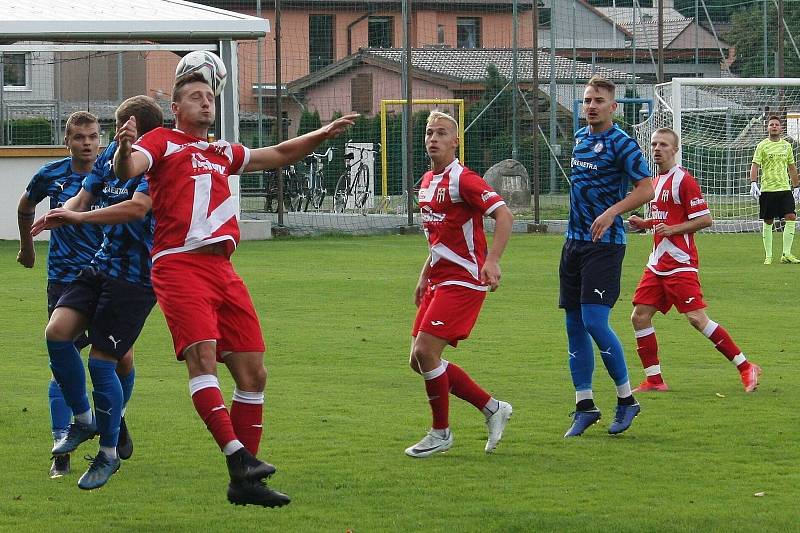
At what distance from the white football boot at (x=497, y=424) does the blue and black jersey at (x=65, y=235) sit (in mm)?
2278

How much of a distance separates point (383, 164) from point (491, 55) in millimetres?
9365

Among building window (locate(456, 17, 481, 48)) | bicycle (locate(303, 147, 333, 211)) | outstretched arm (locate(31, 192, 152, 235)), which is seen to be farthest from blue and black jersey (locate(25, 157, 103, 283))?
building window (locate(456, 17, 481, 48))

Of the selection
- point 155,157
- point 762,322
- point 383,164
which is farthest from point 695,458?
point 383,164

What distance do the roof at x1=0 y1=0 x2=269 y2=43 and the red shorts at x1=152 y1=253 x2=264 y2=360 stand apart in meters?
19.4

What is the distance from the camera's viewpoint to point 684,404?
883 centimetres

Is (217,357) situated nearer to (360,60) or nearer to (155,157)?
(155,157)

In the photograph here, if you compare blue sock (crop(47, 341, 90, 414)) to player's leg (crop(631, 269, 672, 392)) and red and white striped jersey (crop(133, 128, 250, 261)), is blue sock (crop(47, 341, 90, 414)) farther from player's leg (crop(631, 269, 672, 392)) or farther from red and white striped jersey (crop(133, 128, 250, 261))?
player's leg (crop(631, 269, 672, 392))

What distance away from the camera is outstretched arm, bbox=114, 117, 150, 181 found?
565 centimetres

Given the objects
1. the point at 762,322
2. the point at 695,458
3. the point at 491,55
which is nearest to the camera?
the point at 695,458

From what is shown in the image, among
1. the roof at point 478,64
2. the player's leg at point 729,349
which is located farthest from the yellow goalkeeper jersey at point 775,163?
the roof at point 478,64

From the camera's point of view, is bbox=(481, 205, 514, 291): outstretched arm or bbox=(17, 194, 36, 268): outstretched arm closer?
bbox=(481, 205, 514, 291): outstretched arm

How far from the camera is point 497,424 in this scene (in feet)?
24.3

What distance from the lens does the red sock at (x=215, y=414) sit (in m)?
5.67

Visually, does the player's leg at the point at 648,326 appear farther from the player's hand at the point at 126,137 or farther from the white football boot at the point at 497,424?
the player's hand at the point at 126,137
